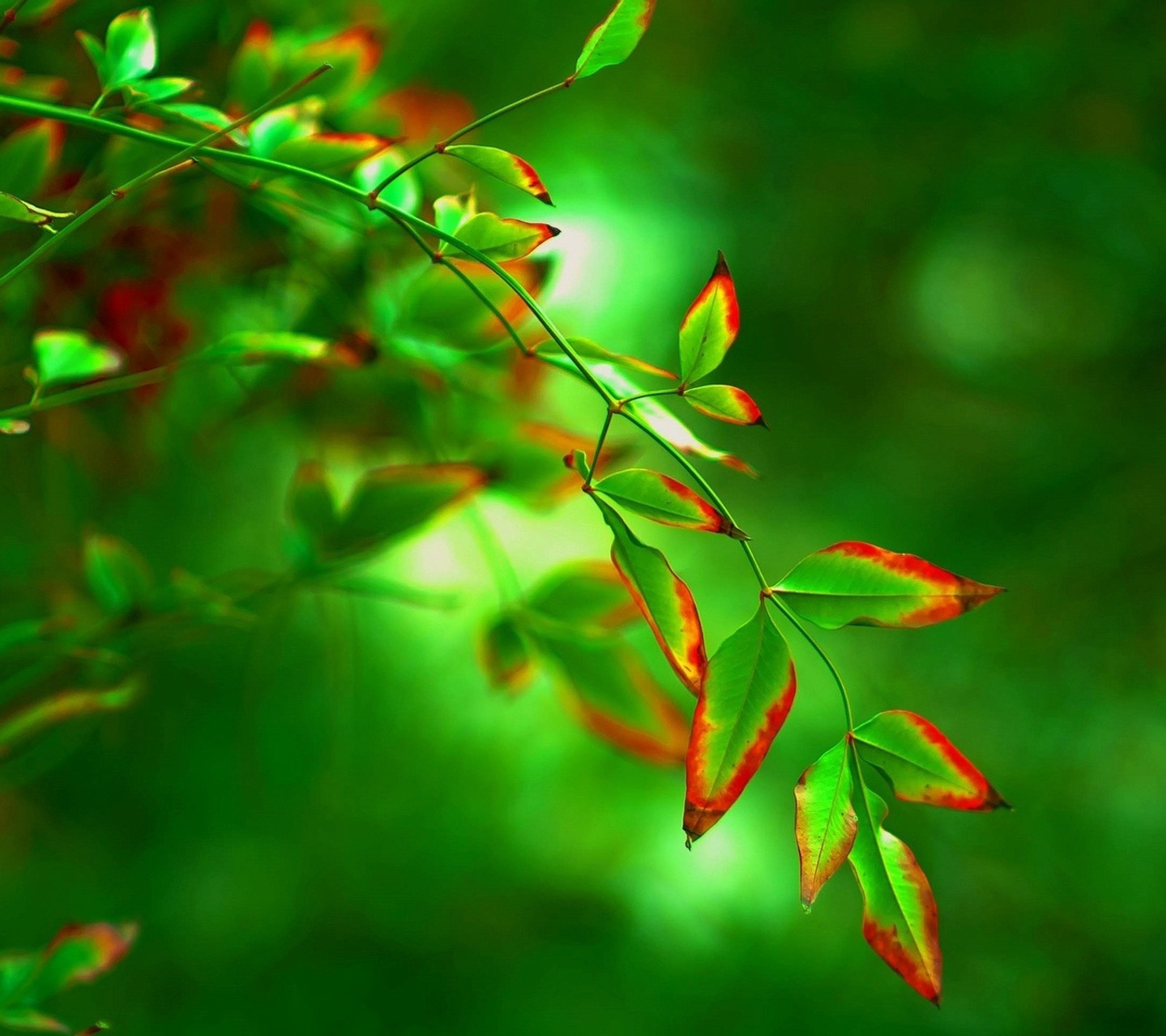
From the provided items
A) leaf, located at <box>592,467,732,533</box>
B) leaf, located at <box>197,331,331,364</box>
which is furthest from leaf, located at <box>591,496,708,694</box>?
leaf, located at <box>197,331,331,364</box>

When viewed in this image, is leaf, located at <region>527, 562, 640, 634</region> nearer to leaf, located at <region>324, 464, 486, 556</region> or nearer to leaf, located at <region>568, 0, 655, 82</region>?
leaf, located at <region>324, 464, 486, 556</region>

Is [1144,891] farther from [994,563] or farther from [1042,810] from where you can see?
[994,563]

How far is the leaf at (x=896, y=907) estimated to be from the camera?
18 centimetres

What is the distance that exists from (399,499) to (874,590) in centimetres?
17

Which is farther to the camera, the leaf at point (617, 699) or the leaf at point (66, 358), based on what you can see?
the leaf at point (617, 699)

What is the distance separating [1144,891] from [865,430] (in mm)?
297

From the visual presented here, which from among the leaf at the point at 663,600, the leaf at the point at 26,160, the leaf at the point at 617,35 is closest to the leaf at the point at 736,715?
the leaf at the point at 663,600

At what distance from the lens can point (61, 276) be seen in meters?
0.38

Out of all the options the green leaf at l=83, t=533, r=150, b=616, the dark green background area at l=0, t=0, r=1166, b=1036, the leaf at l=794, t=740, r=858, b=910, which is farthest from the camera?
the dark green background area at l=0, t=0, r=1166, b=1036

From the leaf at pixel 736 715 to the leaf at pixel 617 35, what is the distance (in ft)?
0.38

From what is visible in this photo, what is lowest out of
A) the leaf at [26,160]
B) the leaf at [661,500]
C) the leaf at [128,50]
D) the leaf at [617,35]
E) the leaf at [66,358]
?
the leaf at [661,500]

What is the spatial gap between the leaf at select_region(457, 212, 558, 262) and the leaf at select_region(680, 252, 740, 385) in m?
0.04

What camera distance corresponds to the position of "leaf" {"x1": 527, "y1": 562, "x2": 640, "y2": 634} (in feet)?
1.16

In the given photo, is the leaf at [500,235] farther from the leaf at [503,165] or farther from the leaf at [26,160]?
the leaf at [26,160]
